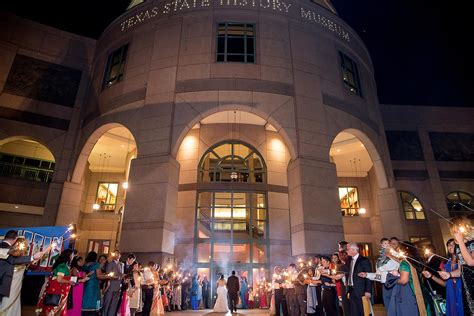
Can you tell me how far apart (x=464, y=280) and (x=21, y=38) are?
75.8 feet

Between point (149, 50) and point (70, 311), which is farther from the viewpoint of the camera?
point (149, 50)

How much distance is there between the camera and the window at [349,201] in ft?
74.2

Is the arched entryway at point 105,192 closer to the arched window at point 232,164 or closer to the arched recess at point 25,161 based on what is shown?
the arched recess at point 25,161

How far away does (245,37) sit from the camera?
1617 centimetres

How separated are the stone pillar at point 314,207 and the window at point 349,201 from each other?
9.51 metres

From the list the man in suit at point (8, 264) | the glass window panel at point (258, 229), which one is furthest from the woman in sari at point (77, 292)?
the glass window panel at point (258, 229)

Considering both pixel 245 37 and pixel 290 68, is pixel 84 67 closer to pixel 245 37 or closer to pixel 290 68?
pixel 245 37

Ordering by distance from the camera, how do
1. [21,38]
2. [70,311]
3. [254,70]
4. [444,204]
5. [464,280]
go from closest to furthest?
[464,280], [70,311], [254,70], [21,38], [444,204]

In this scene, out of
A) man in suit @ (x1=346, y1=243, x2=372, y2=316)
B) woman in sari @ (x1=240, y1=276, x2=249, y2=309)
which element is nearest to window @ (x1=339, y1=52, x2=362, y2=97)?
woman in sari @ (x1=240, y1=276, x2=249, y2=309)

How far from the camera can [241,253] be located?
16438 millimetres

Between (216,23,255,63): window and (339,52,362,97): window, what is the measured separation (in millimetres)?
5808

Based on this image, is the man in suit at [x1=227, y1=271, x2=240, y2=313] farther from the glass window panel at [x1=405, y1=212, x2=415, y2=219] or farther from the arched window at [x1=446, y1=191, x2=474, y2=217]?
the arched window at [x1=446, y1=191, x2=474, y2=217]

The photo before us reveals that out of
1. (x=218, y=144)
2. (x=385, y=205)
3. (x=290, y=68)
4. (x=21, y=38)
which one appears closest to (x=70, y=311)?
(x=218, y=144)

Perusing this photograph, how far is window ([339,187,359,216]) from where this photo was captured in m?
22.6
